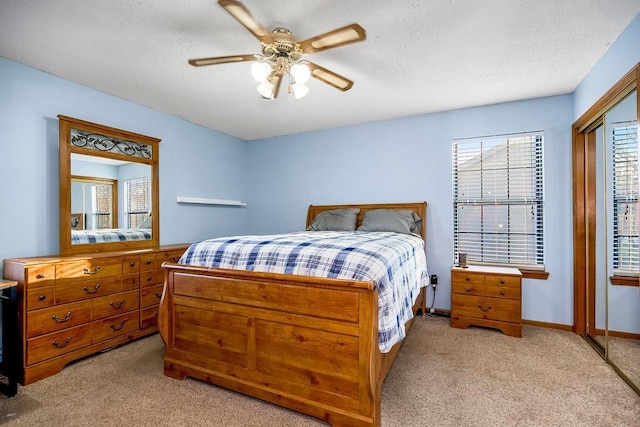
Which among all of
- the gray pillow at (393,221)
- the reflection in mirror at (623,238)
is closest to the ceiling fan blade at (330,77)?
the gray pillow at (393,221)

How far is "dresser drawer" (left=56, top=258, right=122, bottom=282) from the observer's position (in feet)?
7.61

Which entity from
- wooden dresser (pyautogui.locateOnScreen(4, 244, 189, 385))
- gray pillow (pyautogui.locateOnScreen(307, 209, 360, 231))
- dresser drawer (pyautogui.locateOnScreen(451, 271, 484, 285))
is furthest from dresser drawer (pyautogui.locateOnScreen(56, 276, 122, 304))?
dresser drawer (pyautogui.locateOnScreen(451, 271, 484, 285))

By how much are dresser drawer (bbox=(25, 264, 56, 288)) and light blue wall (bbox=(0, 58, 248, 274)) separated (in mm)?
476

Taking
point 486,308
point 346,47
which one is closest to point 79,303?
point 346,47

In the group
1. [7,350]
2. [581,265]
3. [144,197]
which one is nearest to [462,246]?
[581,265]

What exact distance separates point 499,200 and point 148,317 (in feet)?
12.8

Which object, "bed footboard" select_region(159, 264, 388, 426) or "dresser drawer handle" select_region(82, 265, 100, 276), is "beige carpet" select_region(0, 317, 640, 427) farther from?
"dresser drawer handle" select_region(82, 265, 100, 276)

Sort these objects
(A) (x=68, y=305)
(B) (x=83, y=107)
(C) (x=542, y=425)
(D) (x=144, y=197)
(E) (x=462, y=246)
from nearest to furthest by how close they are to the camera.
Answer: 1. (C) (x=542, y=425)
2. (A) (x=68, y=305)
3. (B) (x=83, y=107)
4. (D) (x=144, y=197)
5. (E) (x=462, y=246)

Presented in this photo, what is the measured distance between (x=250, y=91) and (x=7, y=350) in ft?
9.16

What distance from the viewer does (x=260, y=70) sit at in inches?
76.9

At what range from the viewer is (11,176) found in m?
2.40

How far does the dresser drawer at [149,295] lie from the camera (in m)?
2.87

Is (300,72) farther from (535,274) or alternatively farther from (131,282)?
(535,274)

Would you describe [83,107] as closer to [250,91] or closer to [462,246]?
[250,91]
